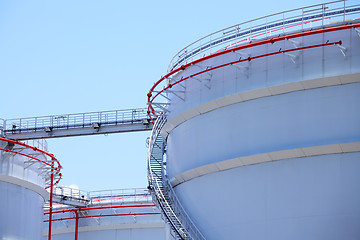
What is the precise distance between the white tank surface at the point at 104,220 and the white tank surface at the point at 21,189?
6565 millimetres

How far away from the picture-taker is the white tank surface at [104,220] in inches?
1592

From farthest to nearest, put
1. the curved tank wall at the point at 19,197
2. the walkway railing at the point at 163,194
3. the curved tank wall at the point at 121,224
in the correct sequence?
the curved tank wall at the point at 121,224 < the curved tank wall at the point at 19,197 < the walkway railing at the point at 163,194

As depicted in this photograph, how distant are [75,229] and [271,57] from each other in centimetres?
2258

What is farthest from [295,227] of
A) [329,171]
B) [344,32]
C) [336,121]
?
[344,32]

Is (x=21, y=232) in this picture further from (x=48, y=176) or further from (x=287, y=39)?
(x=287, y=39)

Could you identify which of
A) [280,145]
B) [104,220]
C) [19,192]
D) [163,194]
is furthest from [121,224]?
[280,145]

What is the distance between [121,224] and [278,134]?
2029 centimetres

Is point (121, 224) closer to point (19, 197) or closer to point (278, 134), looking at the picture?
point (19, 197)

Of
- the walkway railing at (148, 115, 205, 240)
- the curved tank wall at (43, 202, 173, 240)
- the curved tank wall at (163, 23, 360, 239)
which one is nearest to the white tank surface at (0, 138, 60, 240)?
the walkway railing at (148, 115, 205, 240)

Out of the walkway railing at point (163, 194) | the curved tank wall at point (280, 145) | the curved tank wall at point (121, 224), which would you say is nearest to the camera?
the curved tank wall at point (280, 145)

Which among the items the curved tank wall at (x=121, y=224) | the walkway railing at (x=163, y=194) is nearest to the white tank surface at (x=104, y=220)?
the curved tank wall at (x=121, y=224)

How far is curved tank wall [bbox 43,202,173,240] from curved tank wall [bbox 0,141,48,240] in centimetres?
806

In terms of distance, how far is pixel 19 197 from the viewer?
31.2 meters

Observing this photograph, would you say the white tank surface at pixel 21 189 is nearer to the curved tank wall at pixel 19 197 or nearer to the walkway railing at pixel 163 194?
the curved tank wall at pixel 19 197
